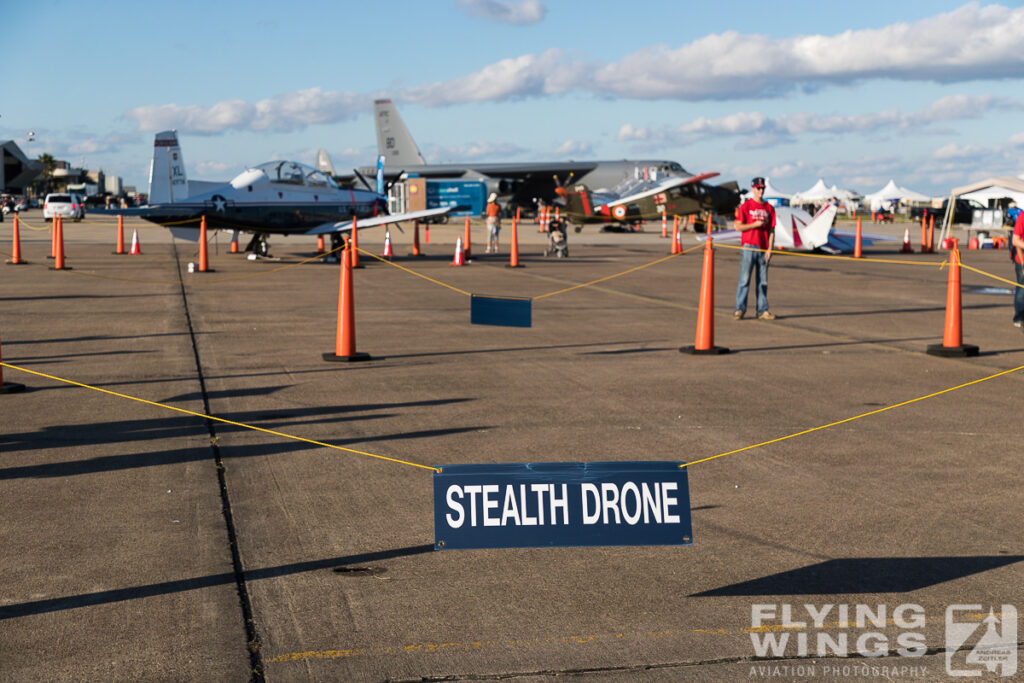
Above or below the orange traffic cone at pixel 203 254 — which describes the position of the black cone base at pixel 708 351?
below

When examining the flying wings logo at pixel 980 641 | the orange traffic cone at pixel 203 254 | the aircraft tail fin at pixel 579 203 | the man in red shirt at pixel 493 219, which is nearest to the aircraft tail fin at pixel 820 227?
the man in red shirt at pixel 493 219

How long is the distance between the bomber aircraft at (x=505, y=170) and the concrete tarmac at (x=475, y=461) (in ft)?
151

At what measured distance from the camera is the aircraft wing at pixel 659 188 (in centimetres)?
3969

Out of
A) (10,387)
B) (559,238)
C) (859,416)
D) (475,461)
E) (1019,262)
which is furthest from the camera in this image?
(559,238)

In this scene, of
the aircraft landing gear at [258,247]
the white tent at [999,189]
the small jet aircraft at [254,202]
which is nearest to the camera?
the small jet aircraft at [254,202]

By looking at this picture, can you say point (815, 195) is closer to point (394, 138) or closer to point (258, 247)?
point (394, 138)

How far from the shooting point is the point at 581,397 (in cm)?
890

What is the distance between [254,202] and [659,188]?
19.9m

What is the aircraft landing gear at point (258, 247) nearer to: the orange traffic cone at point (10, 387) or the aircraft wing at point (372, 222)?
the aircraft wing at point (372, 222)

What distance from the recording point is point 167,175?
24516mm

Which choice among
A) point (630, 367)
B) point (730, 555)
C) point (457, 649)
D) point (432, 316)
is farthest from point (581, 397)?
point (432, 316)

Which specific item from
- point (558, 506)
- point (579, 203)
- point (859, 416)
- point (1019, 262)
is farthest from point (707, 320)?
point (579, 203)

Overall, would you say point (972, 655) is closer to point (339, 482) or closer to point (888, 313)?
point (339, 482)

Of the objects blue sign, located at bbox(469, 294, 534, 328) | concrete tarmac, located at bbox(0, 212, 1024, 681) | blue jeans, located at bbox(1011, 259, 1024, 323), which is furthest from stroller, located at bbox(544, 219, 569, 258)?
blue sign, located at bbox(469, 294, 534, 328)
